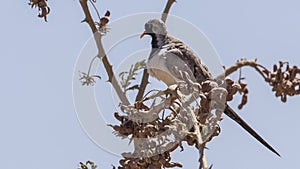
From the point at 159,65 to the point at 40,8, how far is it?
1675 millimetres

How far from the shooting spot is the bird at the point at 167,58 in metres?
4.59

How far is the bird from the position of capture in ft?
15.1

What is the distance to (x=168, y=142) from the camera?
2.31 metres

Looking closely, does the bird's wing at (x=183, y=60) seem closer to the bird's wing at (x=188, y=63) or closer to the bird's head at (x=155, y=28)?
the bird's wing at (x=188, y=63)

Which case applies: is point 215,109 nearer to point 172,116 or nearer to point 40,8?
point 172,116

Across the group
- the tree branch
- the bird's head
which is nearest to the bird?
the bird's head

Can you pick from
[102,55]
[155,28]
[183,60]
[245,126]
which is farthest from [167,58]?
[102,55]

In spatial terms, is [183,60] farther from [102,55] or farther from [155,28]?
[102,55]

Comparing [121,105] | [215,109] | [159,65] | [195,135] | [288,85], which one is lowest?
[195,135]

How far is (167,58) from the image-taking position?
16.3ft

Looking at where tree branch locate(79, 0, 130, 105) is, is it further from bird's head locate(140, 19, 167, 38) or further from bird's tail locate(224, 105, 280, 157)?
bird's head locate(140, 19, 167, 38)

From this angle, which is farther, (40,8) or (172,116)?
(40,8)

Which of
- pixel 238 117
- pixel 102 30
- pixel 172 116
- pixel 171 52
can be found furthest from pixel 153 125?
pixel 171 52

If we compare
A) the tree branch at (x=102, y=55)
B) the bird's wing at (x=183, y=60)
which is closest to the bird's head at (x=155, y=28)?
the bird's wing at (x=183, y=60)
